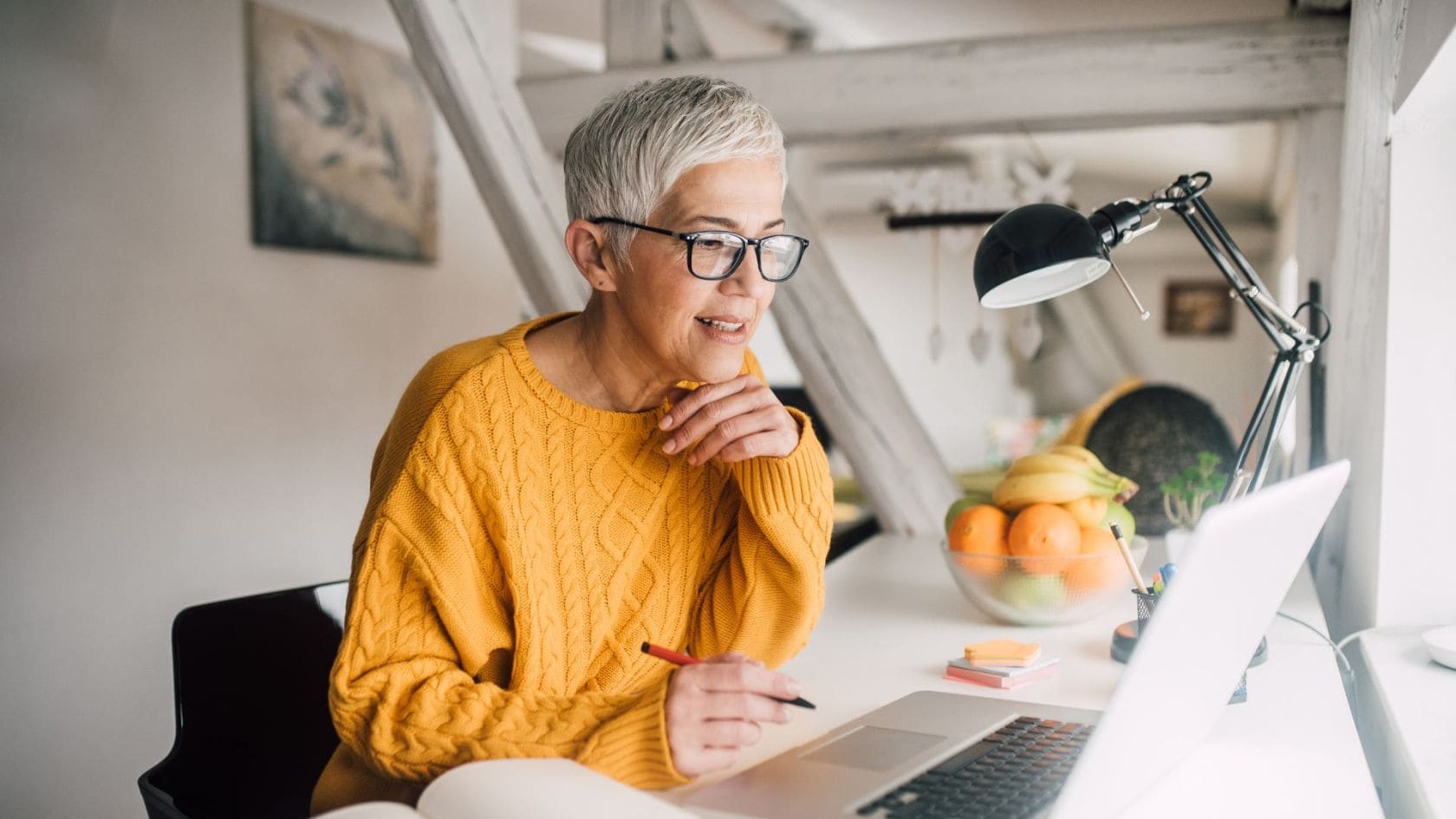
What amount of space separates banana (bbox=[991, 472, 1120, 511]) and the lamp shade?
1.09ft

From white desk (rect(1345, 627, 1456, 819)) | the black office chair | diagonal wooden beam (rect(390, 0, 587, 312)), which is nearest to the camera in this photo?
white desk (rect(1345, 627, 1456, 819))

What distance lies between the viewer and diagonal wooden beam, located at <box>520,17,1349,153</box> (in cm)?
192

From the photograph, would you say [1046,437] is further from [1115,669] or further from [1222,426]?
[1115,669]

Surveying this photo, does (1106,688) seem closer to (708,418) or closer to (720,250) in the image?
(708,418)

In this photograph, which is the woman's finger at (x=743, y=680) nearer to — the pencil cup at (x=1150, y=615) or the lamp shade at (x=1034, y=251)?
the pencil cup at (x=1150, y=615)

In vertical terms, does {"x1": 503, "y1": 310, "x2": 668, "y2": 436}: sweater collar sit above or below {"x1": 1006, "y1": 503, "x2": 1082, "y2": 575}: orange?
above

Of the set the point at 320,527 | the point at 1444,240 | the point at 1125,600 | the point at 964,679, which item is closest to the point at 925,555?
the point at 1125,600

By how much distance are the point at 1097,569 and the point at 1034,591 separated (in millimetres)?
88

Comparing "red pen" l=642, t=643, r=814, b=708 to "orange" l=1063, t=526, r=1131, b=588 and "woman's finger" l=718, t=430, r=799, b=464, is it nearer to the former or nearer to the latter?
→ "woman's finger" l=718, t=430, r=799, b=464

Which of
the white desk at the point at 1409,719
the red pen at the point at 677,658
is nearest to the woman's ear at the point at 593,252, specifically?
the red pen at the point at 677,658

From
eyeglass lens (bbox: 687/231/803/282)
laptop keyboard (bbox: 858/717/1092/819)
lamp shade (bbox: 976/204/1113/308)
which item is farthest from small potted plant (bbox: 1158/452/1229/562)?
eyeglass lens (bbox: 687/231/803/282)

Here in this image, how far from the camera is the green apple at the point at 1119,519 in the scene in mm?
1531

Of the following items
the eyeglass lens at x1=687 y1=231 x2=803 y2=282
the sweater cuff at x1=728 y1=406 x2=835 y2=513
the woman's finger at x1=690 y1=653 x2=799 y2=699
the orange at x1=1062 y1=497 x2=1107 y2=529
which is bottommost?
the woman's finger at x1=690 y1=653 x2=799 y2=699

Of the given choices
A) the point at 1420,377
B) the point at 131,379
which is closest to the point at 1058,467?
the point at 1420,377
